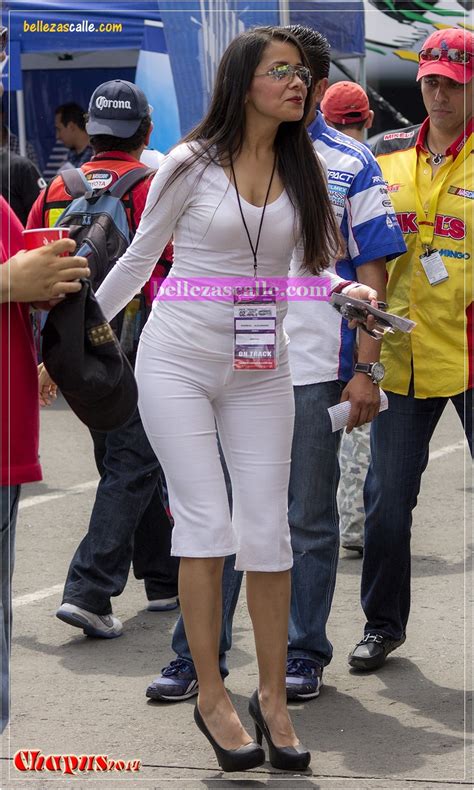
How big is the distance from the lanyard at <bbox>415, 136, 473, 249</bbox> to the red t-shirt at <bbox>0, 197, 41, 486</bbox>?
179cm

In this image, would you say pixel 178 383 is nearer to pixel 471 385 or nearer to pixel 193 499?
pixel 193 499

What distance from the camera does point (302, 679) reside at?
4199 millimetres

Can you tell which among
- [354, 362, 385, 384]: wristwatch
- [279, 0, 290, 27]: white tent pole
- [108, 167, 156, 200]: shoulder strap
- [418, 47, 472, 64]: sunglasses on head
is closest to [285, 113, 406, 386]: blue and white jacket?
[354, 362, 385, 384]: wristwatch

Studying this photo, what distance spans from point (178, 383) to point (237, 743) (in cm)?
99

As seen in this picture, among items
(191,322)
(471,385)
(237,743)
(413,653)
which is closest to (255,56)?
(191,322)

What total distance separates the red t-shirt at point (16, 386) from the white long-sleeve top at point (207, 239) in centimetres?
71

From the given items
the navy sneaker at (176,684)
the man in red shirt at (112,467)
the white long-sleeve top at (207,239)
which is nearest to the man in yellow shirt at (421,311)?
the navy sneaker at (176,684)

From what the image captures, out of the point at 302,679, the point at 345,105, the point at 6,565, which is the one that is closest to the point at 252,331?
the point at 6,565

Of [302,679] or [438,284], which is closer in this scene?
[302,679]

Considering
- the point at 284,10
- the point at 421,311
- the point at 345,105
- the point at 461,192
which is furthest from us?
the point at 284,10

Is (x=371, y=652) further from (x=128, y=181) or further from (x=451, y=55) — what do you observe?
(x=451, y=55)

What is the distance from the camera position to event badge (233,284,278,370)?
3.55 m

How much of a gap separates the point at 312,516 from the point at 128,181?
1485mm

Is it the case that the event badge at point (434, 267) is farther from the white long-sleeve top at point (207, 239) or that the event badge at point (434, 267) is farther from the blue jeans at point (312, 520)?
the white long-sleeve top at point (207, 239)
